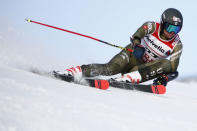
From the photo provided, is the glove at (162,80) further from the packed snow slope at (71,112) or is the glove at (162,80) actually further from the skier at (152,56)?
the packed snow slope at (71,112)

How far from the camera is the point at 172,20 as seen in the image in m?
5.41

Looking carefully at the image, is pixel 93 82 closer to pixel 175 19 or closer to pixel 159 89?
pixel 159 89

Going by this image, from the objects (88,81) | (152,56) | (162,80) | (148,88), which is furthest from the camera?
(152,56)

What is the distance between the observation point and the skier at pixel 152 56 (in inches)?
214

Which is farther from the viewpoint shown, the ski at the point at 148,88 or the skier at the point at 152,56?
the skier at the point at 152,56

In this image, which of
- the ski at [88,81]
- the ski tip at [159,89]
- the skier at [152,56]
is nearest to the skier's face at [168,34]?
the skier at [152,56]

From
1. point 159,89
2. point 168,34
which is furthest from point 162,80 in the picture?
point 168,34

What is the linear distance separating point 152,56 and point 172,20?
76cm

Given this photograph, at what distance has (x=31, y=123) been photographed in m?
2.42

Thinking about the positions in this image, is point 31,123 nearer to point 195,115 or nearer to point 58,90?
point 58,90

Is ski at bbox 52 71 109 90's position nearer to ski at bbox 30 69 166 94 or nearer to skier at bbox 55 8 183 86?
ski at bbox 30 69 166 94

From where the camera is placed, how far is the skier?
214 inches

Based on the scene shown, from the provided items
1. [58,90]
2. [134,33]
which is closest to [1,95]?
[58,90]

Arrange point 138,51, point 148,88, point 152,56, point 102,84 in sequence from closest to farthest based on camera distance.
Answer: point 102,84 < point 138,51 < point 148,88 < point 152,56
